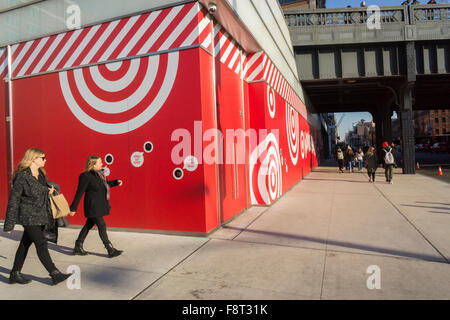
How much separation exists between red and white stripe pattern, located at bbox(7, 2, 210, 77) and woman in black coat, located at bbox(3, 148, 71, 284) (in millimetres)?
3272

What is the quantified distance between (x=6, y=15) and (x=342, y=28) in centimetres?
1606

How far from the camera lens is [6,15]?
295 inches

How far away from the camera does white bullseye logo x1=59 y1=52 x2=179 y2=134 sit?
19.6 feet

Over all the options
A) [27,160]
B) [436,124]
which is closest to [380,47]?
[27,160]

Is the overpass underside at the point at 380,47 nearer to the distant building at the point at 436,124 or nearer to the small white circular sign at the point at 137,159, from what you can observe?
the small white circular sign at the point at 137,159

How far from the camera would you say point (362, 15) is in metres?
17.5

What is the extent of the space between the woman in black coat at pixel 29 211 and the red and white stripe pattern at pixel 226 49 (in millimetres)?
4284

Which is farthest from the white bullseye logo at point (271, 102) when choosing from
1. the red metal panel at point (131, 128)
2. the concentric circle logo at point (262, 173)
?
the red metal panel at point (131, 128)

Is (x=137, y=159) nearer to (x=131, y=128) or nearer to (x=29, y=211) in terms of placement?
(x=131, y=128)

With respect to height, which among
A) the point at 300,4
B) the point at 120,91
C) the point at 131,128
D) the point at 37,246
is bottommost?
the point at 37,246

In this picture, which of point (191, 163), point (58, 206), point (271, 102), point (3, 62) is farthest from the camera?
point (271, 102)

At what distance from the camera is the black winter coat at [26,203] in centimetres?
361

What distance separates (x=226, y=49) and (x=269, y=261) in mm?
5074
